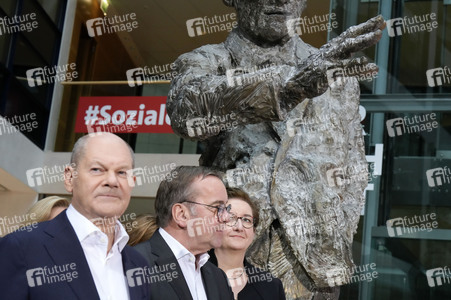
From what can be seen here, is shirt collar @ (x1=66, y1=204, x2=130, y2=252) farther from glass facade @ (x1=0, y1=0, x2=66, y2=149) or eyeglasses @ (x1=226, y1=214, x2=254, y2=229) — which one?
glass facade @ (x1=0, y1=0, x2=66, y2=149)

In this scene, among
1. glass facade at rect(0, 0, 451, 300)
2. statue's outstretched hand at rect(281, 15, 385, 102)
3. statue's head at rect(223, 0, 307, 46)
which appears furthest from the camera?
glass facade at rect(0, 0, 451, 300)

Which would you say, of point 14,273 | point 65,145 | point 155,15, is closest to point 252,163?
point 14,273

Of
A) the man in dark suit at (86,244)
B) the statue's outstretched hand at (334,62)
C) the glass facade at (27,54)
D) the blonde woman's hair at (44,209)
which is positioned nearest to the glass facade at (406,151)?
the blonde woman's hair at (44,209)

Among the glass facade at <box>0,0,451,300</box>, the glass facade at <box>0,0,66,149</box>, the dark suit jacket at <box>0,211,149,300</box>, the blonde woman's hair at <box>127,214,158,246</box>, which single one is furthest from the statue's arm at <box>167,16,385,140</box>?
the glass facade at <box>0,0,66,149</box>

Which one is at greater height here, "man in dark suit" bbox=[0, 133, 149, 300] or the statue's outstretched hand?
the statue's outstretched hand

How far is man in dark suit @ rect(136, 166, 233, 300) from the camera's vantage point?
2.89 m

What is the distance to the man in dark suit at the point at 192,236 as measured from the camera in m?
2.89

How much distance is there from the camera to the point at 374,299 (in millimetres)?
8086

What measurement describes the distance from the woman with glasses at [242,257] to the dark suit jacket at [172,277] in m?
0.17

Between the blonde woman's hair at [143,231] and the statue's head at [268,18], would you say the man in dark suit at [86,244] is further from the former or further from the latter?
the statue's head at [268,18]

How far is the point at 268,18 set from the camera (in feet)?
10.9

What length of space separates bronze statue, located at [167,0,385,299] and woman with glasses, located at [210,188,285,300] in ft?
0.13

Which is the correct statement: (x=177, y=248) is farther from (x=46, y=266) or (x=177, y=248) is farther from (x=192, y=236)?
(x=46, y=266)

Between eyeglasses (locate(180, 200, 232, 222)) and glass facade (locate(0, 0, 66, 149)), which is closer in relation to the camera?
eyeglasses (locate(180, 200, 232, 222))
